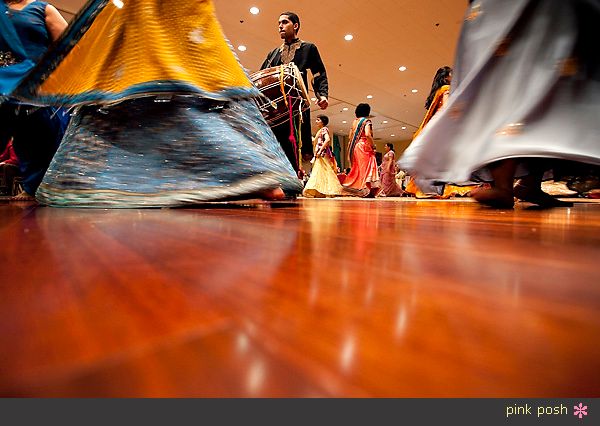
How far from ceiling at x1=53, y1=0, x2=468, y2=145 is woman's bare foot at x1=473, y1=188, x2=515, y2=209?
266 centimetres

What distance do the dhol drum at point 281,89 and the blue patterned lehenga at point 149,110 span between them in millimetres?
702

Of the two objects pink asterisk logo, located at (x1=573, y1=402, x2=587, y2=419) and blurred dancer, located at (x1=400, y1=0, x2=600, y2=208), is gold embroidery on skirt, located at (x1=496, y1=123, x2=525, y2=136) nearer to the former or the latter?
blurred dancer, located at (x1=400, y1=0, x2=600, y2=208)

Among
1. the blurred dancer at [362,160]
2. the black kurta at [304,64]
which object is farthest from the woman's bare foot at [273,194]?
the blurred dancer at [362,160]

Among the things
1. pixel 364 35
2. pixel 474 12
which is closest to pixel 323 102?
pixel 474 12

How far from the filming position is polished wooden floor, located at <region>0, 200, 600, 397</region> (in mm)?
60

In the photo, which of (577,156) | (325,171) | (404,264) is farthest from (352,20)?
(404,264)

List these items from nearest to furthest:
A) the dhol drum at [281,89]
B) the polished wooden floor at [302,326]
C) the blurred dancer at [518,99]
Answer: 1. the polished wooden floor at [302,326]
2. the blurred dancer at [518,99]
3. the dhol drum at [281,89]

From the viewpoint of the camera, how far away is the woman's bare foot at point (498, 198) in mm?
790

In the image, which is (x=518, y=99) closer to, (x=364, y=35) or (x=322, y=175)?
(x=322, y=175)

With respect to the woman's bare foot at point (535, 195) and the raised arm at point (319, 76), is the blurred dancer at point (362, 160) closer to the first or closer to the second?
the raised arm at point (319, 76)

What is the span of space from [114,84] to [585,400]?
0.91m

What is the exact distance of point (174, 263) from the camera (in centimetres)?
17

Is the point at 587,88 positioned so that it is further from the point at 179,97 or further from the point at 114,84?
the point at 114,84

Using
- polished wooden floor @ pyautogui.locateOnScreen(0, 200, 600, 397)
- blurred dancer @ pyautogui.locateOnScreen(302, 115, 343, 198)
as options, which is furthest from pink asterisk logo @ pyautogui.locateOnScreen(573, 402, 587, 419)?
blurred dancer @ pyautogui.locateOnScreen(302, 115, 343, 198)
